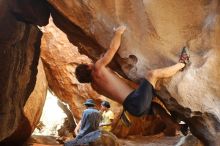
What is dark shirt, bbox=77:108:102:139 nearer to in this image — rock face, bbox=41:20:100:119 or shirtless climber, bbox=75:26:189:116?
shirtless climber, bbox=75:26:189:116

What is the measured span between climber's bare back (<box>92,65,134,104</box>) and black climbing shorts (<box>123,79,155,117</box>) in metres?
0.12

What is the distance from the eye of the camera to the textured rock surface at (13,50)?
6.45 metres

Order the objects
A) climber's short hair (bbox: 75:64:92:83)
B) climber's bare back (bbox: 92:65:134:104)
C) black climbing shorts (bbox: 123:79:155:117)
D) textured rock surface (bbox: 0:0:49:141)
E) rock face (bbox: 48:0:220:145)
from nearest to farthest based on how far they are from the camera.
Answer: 1. black climbing shorts (bbox: 123:79:155:117)
2. climber's bare back (bbox: 92:65:134:104)
3. climber's short hair (bbox: 75:64:92:83)
4. rock face (bbox: 48:0:220:145)
5. textured rock surface (bbox: 0:0:49:141)

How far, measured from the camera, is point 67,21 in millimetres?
5910

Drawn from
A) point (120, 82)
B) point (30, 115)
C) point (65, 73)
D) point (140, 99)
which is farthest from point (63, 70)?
point (140, 99)

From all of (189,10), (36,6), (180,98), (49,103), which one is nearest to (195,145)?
(180,98)

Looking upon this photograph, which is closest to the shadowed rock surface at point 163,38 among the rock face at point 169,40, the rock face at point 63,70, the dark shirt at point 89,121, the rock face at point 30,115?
the rock face at point 169,40

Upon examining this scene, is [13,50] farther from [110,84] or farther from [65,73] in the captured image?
[65,73]

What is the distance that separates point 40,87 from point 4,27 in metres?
4.53

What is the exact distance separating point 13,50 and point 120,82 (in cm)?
252

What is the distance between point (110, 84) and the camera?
17.0ft

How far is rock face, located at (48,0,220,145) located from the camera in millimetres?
5578

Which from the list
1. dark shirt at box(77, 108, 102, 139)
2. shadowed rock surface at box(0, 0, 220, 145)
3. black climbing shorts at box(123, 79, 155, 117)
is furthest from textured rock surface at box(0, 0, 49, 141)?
black climbing shorts at box(123, 79, 155, 117)

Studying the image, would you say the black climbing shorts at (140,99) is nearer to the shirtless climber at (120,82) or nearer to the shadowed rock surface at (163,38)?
the shirtless climber at (120,82)
